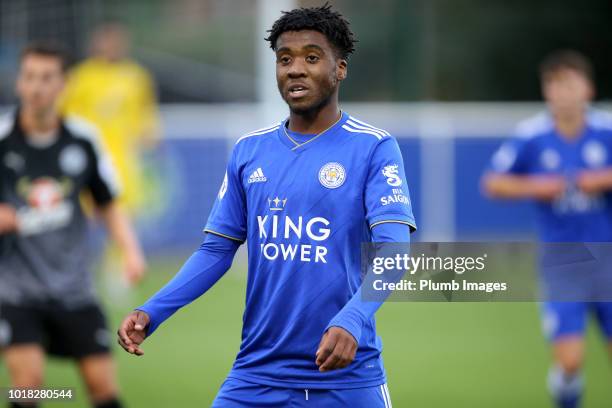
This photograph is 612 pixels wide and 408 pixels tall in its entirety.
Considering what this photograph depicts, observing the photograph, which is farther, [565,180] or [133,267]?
[565,180]

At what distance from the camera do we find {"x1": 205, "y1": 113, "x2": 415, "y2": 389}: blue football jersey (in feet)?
14.0

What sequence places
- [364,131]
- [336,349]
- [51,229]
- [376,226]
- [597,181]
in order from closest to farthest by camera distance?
[336,349] < [376,226] < [364,131] < [51,229] < [597,181]

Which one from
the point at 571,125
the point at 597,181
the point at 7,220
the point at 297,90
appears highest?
the point at 571,125

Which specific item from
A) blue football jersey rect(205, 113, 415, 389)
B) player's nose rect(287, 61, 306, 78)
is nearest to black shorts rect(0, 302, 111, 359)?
A: blue football jersey rect(205, 113, 415, 389)

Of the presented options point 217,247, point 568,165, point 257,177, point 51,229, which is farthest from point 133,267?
point 568,165

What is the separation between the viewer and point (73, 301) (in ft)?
22.9

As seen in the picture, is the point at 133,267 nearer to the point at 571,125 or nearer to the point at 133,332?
the point at 133,332

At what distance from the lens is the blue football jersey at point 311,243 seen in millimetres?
4262

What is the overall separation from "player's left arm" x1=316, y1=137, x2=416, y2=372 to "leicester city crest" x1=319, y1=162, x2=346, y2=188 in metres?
0.10

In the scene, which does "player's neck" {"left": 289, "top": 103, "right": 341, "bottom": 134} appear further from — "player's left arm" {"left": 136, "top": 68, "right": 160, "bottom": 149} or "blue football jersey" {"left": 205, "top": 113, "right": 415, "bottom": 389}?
"player's left arm" {"left": 136, "top": 68, "right": 160, "bottom": 149}

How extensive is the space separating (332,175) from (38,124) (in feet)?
11.6

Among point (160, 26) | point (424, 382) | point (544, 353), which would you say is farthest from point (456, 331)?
point (160, 26)

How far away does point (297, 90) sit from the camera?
4.29 m

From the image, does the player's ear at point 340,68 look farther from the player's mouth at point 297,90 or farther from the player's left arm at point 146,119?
the player's left arm at point 146,119
